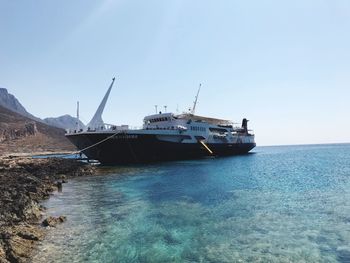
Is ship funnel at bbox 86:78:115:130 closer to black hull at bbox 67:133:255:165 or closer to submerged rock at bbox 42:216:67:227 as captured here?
black hull at bbox 67:133:255:165

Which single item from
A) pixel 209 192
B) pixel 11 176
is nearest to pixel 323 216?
pixel 209 192

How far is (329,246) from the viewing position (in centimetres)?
1399

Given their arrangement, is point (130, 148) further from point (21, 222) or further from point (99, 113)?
point (21, 222)

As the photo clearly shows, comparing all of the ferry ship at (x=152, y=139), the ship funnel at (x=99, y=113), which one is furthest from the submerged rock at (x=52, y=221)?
the ship funnel at (x=99, y=113)

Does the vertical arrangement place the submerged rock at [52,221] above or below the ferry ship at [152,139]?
below

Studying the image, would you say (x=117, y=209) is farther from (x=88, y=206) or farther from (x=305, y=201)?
(x=305, y=201)

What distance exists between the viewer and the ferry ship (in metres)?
56.0

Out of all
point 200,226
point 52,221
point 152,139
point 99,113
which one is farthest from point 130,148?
point 200,226

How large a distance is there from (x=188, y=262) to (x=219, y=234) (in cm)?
410

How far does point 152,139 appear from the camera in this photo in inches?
2331

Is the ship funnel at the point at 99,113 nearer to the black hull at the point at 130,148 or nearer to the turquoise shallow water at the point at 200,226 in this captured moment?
the black hull at the point at 130,148

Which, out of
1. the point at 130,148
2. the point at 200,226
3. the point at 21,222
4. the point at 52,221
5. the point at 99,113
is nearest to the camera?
the point at 21,222

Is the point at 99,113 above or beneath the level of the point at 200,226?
above

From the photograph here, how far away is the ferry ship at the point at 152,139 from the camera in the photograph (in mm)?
56000
